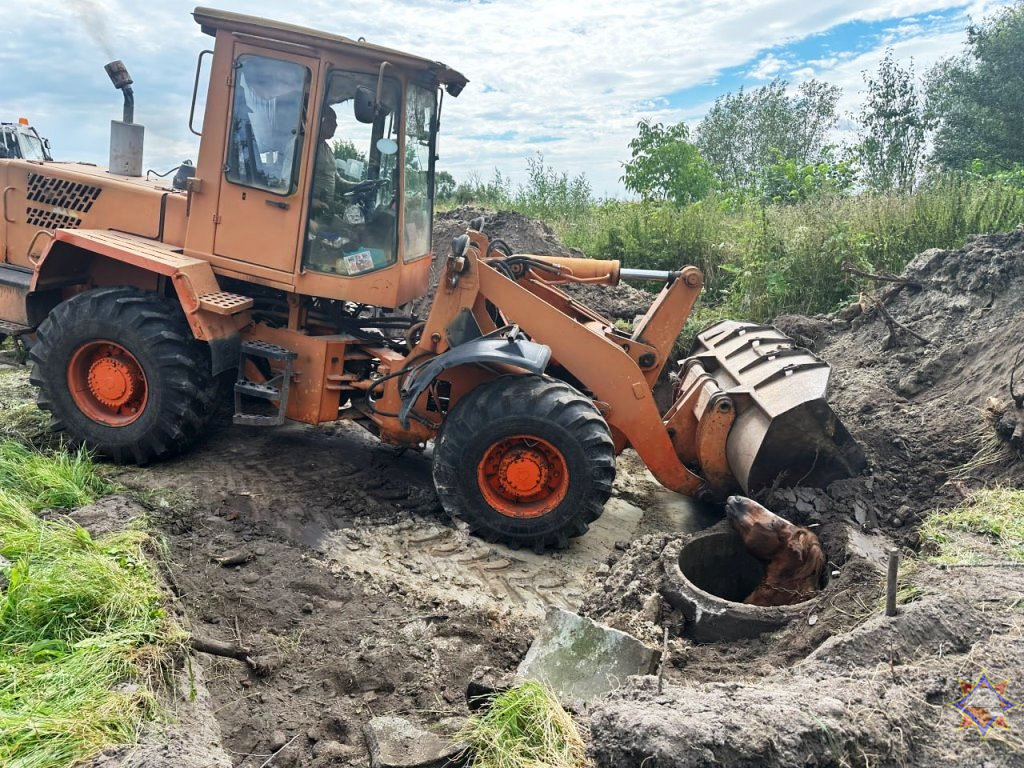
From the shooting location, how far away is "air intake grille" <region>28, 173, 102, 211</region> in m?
5.64

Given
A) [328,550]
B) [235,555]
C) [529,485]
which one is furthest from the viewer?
[529,485]

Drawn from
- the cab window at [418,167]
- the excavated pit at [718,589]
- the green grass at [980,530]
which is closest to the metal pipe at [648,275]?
the cab window at [418,167]

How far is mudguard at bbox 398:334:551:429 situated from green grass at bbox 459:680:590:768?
2.21 meters

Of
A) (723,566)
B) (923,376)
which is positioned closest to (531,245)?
(923,376)

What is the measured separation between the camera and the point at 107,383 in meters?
5.21

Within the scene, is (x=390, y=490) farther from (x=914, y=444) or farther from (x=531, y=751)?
(x=914, y=444)

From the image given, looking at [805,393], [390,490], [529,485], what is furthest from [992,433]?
[390,490]

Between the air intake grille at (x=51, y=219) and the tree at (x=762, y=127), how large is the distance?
18119mm

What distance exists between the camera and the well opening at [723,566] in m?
4.28

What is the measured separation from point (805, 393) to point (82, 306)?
459cm

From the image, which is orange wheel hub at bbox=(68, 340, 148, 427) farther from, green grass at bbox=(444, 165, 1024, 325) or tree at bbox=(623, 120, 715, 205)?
tree at bbox=(623, 120, 715, 205)

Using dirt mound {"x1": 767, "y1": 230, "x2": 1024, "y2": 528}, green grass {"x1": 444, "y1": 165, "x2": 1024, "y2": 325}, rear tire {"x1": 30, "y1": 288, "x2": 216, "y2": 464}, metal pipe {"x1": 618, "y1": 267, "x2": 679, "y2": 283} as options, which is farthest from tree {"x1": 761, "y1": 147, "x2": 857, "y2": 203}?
rear tire {"x1": 30, "y1": 288, "x2": 216, "y2": 464}

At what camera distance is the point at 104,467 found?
16.9ft

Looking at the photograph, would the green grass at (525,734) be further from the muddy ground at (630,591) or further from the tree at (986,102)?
the tree at (986,102)
